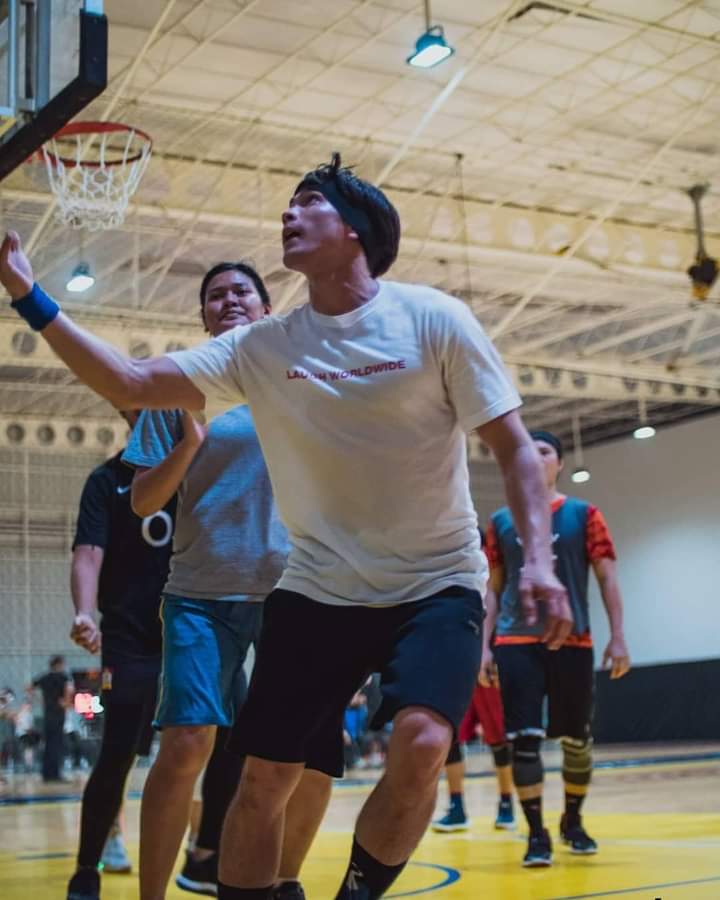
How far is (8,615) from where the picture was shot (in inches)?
1057

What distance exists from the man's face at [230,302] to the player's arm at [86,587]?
3.67ft

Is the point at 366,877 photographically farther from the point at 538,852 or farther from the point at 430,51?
the point at 430,51

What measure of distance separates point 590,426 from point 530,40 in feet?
61.4

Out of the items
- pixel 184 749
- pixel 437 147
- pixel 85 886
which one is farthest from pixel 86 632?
pixel 437 147

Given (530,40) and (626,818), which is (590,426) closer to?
(530,40)

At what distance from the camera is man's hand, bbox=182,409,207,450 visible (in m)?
4.08

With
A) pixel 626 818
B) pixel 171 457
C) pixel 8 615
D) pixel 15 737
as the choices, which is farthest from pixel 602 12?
pixel 8 615

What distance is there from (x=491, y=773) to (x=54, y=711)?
6.75 meters

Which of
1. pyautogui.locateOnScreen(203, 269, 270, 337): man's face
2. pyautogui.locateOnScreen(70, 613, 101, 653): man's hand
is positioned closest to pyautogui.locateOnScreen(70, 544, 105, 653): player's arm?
pyautogui.locateOnScreen(70, 613, 101, 653): man's hand

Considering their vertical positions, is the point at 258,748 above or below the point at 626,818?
above

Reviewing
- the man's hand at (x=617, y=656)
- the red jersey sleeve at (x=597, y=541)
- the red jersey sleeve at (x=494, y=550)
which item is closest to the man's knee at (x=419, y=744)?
the man's hand at (x=617, y=656)

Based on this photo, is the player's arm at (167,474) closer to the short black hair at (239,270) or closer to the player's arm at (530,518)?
the short black hair at (239,270)

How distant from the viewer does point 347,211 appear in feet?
11.5

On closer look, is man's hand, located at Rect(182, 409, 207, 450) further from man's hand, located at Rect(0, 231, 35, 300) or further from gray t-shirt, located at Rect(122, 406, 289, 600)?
man's hand, located at Rect(0, 231, 35, 300)
